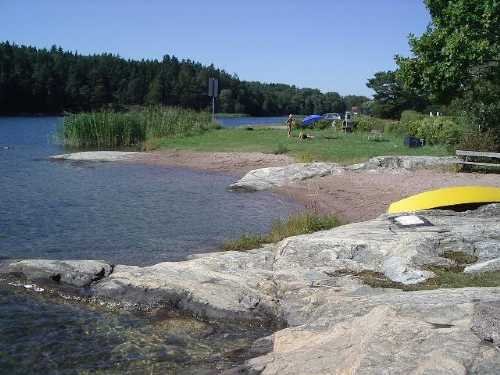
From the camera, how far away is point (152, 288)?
8.66 meters

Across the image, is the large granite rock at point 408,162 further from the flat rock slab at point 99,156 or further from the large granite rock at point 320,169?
the flat rock slab at point 99,156

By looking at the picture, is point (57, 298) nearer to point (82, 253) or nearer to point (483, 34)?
point (82, 253)

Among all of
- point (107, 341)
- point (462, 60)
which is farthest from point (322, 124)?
point (107, 341)

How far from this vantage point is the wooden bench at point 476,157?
2116cm

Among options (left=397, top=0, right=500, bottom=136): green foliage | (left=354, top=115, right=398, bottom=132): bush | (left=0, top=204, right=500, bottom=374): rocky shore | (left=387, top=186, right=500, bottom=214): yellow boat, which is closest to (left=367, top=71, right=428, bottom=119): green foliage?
(left=354, top=115, right=398, bottom=132): bush

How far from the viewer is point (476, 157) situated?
22062 mm

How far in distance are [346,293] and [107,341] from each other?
123 inches

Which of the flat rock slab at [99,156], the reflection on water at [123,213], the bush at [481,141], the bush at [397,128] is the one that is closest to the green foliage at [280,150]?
the reflection on water at [123,213]

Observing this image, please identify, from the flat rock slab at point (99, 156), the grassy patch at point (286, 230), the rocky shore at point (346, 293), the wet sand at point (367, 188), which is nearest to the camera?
the rocky shore at point (346, 293)

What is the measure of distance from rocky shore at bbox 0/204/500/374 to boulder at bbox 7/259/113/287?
0.02 meters

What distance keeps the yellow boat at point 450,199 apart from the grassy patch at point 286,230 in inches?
60.5

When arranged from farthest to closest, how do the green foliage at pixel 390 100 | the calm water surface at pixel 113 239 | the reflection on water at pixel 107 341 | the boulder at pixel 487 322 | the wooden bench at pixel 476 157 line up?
the green foliage at pixel 390 100 → the wooden bench at pixel 476 157 → the calm water surface at pixel 113 239 → the reflection on water at pixel 107 341 → the boulder at pixel 487 322

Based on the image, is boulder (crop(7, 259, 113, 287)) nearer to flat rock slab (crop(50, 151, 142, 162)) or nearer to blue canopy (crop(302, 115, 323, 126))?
flat rock slab (crop(50, 151, 142, 162))

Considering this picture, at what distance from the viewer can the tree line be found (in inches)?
4313
